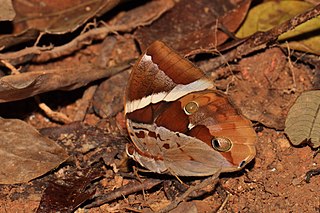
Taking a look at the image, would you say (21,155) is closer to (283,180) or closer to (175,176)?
(175,176)

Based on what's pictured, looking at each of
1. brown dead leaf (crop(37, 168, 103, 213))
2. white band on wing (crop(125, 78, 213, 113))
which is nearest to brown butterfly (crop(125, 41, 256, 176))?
white band on wing (crop(125, 78, 213, 113))

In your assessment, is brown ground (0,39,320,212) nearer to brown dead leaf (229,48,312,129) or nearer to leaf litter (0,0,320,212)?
leaf litter (0,0,320,212)

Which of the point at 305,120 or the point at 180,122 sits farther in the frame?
the point at 305,120

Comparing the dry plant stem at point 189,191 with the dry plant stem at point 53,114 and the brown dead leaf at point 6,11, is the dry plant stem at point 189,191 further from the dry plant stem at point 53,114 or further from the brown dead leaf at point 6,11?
the brown dead leaf at point 6,11

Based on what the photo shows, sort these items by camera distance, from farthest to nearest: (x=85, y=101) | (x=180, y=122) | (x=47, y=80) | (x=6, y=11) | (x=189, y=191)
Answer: (x=85, y=101), (x=6, y=11), (x=47, y=80), (x=180, y=122), (x=189, y=191)

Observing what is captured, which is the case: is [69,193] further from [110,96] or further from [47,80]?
[110,96]

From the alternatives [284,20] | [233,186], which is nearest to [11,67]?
[233,186]

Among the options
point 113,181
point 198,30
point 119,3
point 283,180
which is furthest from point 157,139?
point 119,3
